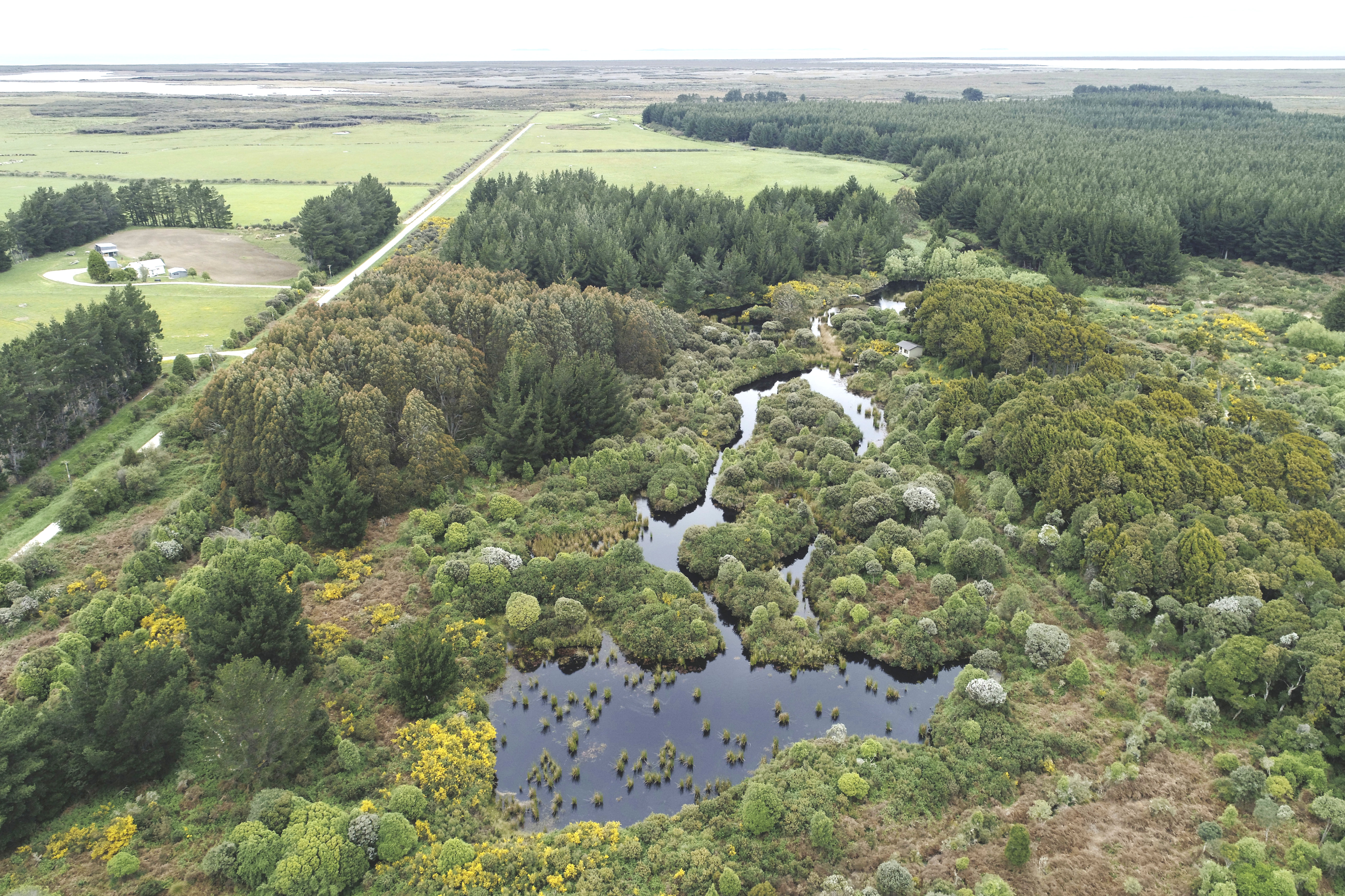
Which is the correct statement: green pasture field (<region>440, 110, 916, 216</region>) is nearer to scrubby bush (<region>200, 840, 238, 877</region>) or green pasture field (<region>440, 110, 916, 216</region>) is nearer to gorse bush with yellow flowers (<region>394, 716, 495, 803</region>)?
gorse bush with yellow flowers (<region>394, 716, 495, 803</region>)

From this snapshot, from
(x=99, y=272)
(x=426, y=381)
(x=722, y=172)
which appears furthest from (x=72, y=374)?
(x=722, y=172)

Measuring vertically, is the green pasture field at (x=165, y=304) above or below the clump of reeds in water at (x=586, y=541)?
above

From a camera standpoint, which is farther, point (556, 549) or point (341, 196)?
point (341, 196)

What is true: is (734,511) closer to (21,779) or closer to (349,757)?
(349,757)

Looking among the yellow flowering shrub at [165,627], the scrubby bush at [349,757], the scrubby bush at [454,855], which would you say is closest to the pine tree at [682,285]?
the yellow flowering shrub at [165,627]

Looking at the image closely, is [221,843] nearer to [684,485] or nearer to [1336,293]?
[684,485]

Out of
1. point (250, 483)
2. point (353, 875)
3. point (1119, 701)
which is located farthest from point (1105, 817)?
point (250, 483)

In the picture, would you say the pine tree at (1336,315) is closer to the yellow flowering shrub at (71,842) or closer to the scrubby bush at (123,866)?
the scrubby bush at (123,866)

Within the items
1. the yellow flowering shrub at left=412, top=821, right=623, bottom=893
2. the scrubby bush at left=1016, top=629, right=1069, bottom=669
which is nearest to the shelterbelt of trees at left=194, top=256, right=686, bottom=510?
the yellow flowering shrub at left=412, top=821, right=623, bottom=893
